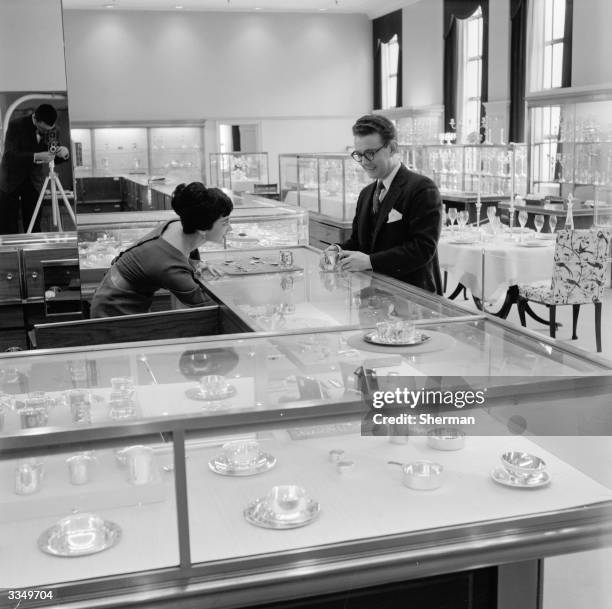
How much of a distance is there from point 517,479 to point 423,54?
13682 mm

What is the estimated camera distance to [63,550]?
147 cm

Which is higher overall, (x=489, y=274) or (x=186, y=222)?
(x=186, y=222)


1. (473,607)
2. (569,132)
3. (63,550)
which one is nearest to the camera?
(63,550)

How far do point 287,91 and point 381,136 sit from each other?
13685mm

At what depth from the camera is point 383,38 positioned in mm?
Answer: 16250

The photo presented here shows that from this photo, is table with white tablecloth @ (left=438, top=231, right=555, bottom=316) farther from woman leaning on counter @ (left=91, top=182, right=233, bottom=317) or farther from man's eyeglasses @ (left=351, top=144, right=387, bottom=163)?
woman leaning on counter @ (left=91, top=182, right=233, bottom=317)

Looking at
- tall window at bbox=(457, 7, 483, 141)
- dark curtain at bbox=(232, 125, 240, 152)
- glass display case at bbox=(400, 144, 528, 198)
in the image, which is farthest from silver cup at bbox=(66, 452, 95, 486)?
dark curtain at bbox=(232, 125, 240, 152)

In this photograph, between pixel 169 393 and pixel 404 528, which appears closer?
pixel 404 528

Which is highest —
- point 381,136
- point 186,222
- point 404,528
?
point 381,136

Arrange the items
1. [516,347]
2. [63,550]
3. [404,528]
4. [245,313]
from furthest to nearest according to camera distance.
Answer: [245,313]
[516,347]
[404,528]
[63,550]

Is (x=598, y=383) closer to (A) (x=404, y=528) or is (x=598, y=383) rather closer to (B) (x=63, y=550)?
(A) (x=404, y=528)

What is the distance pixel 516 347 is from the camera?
203cm

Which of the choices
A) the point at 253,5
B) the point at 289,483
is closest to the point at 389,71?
the point at 253,5

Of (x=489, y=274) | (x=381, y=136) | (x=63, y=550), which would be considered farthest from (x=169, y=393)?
(x=489, y=274)
